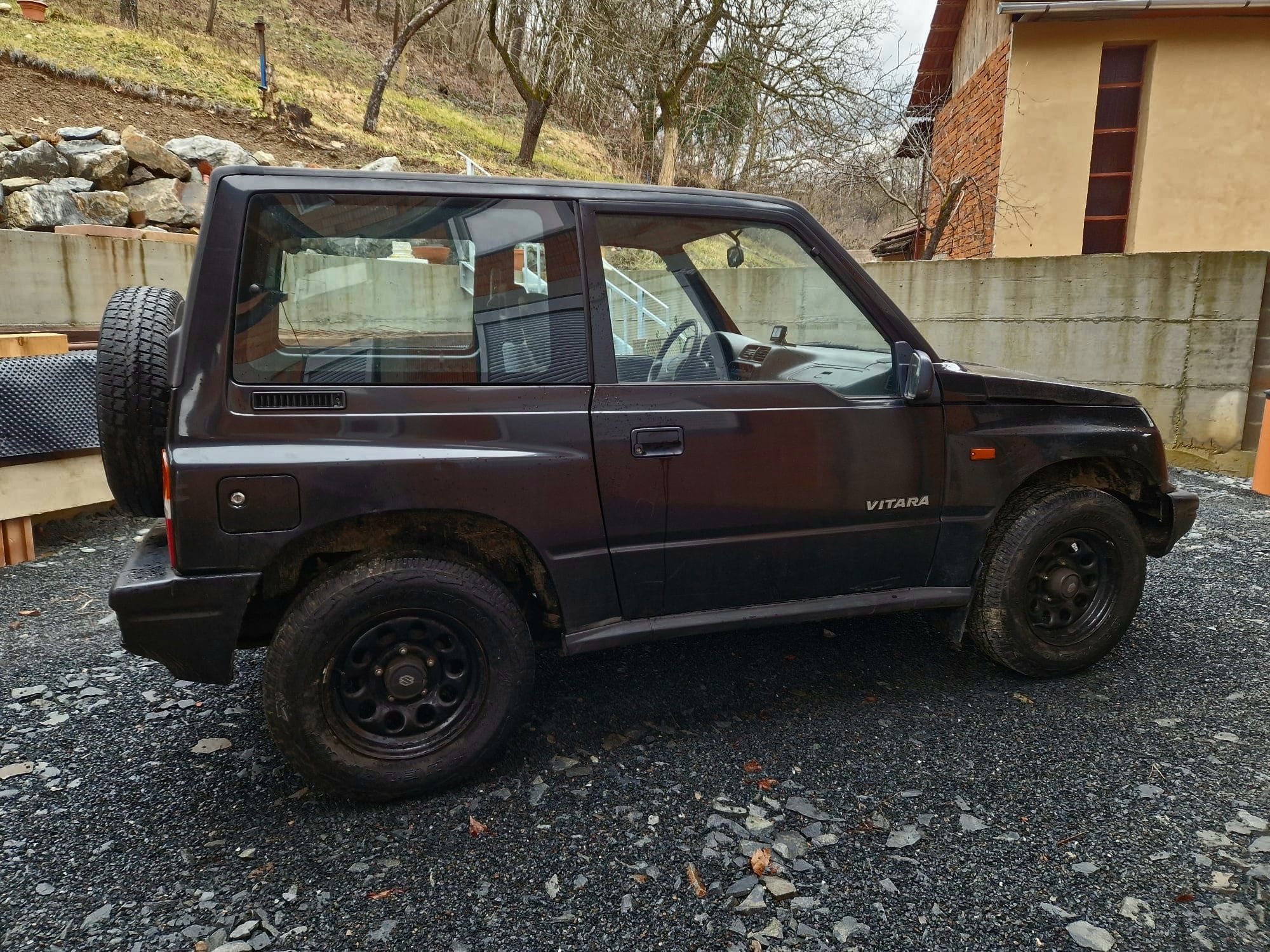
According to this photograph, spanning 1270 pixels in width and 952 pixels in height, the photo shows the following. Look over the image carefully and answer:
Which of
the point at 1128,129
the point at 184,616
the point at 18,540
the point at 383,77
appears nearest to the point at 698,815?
the point at 184,616

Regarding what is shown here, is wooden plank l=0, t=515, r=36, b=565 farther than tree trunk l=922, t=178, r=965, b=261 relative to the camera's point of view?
No

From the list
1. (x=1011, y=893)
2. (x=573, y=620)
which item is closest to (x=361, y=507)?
(x=573, y=620)

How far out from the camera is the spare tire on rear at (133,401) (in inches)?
102

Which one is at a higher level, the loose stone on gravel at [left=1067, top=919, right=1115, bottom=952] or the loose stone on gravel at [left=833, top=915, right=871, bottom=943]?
→ the loose stone on gravel at [left=1067, top=919, right=1115, bottom=952]

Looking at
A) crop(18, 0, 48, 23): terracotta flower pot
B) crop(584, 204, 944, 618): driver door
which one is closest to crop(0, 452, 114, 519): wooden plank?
crop(584, 204, 944, 618): driver door

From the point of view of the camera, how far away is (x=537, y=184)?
2688 mm

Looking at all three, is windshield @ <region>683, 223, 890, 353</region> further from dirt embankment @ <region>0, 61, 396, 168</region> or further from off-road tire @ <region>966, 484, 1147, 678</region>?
dirt embankment @ <region>0, 61, 396, 168</region>

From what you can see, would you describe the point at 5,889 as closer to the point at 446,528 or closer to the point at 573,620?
the point at 446,528

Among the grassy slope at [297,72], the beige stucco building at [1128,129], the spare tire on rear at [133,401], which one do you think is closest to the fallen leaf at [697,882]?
the spare tire on rear at [133,401]

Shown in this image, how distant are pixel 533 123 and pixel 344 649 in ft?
74.5

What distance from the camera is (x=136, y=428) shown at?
2605 mm

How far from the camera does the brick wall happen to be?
11828 mm

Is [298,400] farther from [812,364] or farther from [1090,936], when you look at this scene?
Answer: [1090,936]

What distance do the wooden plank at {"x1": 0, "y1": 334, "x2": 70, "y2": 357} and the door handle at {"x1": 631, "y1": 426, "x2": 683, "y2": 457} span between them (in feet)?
14.4
